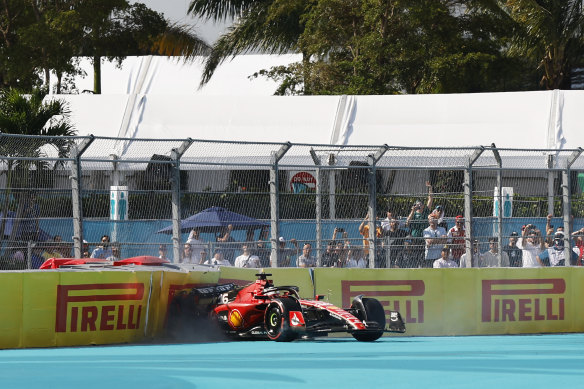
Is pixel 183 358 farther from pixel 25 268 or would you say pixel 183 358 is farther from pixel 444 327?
pixel 444 327

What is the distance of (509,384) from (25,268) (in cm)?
694

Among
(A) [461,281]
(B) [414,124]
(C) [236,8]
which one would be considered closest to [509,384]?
(A) [461,281]

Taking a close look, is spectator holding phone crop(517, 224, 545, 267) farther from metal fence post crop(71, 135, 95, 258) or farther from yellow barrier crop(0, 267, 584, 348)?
metal fence post crop(71, 135, 95, 258)

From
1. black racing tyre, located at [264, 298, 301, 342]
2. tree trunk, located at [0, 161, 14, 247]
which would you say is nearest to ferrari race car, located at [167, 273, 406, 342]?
black racing tyre, located at [264, 298, 301, 342]

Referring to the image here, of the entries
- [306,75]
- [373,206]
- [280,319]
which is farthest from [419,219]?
[306,75]

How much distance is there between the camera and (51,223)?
12.9m

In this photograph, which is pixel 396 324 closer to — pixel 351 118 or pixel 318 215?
pixel 318 215

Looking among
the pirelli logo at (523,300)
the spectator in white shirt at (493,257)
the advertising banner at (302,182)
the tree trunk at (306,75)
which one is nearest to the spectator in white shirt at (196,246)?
→ the advertising banner at (302,182)

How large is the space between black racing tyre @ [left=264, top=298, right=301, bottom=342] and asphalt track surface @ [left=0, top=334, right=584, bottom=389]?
154mm

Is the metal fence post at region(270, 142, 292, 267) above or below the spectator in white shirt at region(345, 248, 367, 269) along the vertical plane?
above

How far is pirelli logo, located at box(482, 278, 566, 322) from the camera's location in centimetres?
1503

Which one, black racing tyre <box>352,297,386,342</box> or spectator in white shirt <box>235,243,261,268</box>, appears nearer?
black racing tyre <box>352,297,386,342</box>

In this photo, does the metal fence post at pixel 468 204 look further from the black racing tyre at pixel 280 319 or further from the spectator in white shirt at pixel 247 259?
the black racing tyre at pixel 280 319

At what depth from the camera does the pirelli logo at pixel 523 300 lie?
15.0 metres
